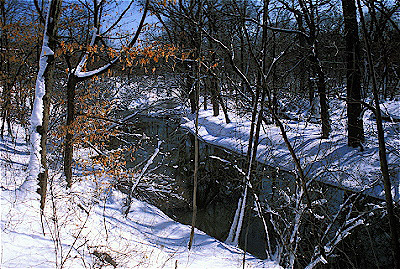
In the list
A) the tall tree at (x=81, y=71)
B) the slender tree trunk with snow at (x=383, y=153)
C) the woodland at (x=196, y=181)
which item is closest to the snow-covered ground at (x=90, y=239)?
the woodland at (x=196, y=181)

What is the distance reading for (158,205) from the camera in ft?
31.0

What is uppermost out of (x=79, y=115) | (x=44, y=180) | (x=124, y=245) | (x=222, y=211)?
(x=79, y=115)

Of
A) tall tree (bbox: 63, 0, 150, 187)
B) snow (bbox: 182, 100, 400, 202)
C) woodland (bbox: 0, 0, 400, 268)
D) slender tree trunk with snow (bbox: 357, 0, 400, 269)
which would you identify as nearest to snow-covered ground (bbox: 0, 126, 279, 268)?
woodland (bbox: 0, 0, 400, 268)

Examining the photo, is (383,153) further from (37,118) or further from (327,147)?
(327,147)

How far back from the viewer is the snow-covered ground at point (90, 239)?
361cm

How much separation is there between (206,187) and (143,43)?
220 inches

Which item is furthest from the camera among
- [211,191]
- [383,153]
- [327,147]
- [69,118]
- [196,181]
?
[211,191]

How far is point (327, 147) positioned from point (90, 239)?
754 cm

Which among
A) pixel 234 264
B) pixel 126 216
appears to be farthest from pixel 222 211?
pixel 234 264

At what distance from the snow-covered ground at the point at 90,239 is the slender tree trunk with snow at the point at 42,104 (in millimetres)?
264

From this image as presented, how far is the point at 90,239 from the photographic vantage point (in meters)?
4.78

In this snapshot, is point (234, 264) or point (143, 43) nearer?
point (234, 264)

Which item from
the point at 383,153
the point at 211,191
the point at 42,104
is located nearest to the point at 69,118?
the point at 42,104

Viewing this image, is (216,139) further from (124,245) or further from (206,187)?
(124,245)
